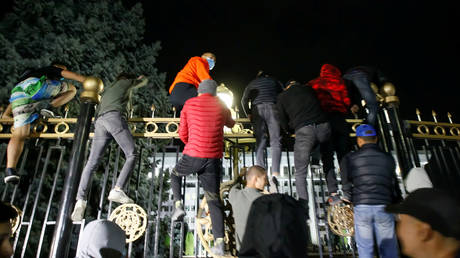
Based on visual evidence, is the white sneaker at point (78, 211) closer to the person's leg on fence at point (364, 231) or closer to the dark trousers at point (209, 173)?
the dark trousers at point (209, 173)

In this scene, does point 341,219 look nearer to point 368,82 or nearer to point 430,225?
point 368,82

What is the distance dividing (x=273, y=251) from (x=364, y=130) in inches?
99.9

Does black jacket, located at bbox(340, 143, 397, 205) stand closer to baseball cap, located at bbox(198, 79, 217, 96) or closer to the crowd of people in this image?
the crowd of people

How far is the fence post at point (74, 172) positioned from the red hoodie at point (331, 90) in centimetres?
385

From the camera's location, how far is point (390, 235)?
132 inches

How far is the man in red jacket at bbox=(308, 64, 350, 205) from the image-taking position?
4637 mm

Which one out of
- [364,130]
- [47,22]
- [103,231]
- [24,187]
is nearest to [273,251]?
[103,231]

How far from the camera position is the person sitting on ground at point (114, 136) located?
4.15 metres

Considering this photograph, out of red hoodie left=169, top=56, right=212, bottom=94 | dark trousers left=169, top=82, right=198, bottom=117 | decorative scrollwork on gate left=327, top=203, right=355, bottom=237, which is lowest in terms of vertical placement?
decorative scrollwork on gate left=327, top=203, right=355, bottom=237

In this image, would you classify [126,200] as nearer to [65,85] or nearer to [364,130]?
[65,85]

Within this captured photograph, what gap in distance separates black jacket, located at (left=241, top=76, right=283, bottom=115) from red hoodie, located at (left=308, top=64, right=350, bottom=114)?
0.71 m

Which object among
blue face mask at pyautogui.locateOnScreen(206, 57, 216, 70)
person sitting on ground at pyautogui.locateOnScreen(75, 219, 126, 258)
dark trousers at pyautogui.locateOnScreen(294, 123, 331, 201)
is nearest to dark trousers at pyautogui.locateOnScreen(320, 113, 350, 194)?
dark trousers at pyautogui.locateOnScreen(294, 123, 331, 201)

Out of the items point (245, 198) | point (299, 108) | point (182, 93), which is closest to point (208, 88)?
point (182, 93)

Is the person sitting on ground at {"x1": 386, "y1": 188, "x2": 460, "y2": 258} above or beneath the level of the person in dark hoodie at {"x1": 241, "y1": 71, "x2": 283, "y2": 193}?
beneath
